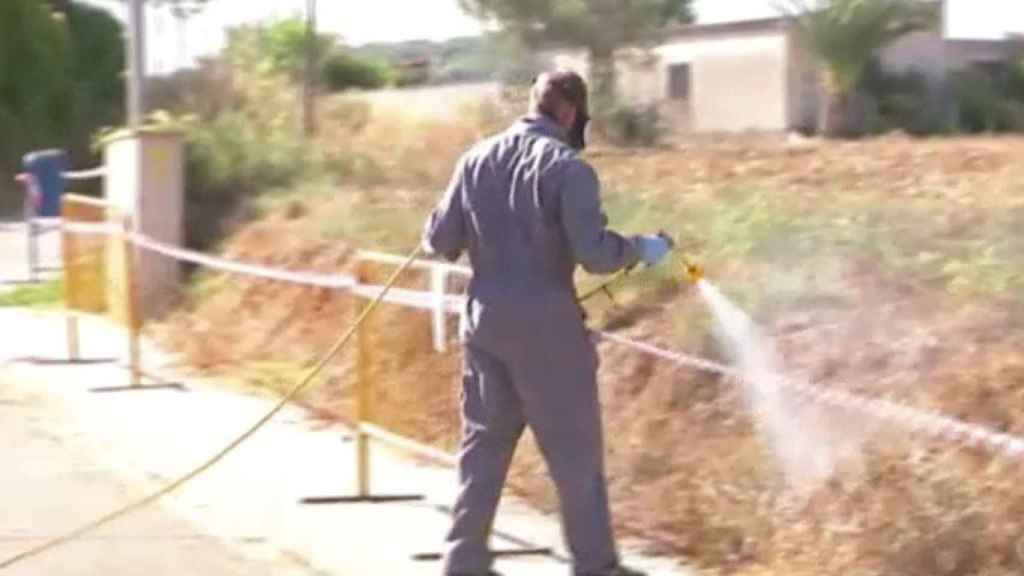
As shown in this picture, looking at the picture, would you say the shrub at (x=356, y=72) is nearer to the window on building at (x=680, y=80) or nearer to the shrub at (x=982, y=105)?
the window on building at (x=680, y=80)

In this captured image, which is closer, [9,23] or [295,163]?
[295,163]

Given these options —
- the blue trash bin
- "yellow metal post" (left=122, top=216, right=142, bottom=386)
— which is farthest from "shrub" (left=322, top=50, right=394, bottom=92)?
"yellow metal post" (left=122, top=216, right=142, bottom=386)

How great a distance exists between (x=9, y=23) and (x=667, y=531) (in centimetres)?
A: 3442

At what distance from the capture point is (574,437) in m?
8.52

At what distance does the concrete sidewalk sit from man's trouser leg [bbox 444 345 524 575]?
69 centimetres

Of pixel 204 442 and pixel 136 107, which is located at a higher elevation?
pixel 136 107

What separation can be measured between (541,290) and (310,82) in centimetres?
2053

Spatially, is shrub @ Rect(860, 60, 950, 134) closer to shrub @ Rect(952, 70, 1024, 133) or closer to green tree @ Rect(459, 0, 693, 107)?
shrub @ Rect(952, 70, 1024, 133)

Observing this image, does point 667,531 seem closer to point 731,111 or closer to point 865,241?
point 865,241

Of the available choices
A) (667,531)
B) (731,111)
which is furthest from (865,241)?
(731,111)

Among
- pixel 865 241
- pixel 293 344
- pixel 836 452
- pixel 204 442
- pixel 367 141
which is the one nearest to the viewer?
pixel 836 452

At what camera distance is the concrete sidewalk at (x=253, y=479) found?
10117 millimetres

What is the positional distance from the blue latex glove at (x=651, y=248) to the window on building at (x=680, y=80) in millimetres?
40021

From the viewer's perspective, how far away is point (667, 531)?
980cm
